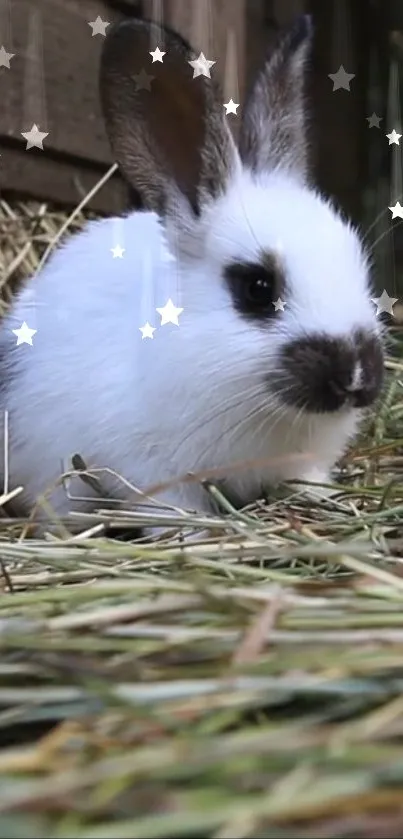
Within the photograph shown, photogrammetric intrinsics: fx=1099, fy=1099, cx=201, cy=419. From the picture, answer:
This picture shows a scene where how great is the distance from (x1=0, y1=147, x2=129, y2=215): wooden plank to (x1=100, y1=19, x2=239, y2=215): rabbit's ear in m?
0.44

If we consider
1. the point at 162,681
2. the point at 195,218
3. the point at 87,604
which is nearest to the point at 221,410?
the point at 195,218

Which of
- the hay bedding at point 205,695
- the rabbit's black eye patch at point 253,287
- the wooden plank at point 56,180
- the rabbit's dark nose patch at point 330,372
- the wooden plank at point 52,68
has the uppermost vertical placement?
the wooden plank at point 52,68

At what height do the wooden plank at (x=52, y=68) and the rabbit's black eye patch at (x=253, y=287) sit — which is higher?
the wooden plank at (x=52, y=68)

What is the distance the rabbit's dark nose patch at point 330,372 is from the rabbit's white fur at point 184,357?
24 millimetres

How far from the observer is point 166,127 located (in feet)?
5.32

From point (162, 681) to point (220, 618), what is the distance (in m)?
0.11

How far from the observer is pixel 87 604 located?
103cm

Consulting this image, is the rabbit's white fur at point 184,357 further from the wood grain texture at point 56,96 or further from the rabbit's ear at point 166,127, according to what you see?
the wood grain texture at point 56,96

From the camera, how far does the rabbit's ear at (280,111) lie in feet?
5.49

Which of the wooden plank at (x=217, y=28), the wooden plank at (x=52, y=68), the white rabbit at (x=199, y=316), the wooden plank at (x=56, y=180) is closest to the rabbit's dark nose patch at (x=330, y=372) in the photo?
the white rabbit at (x=199, y=316)

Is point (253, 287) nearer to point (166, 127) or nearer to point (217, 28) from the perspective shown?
point (166, 127)

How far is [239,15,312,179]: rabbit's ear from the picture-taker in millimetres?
A: 1673

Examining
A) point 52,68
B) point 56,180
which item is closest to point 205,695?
point 52,68

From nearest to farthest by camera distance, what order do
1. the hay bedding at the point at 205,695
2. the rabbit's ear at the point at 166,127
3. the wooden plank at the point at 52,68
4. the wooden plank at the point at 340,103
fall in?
the hay bedding at the point at 205,695 → the rabbit's ear at the point at 166,127 → the wooden plank at the point at 340,103 → the wooden plank at the point at 52,68
